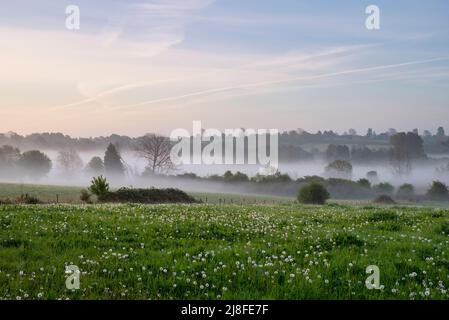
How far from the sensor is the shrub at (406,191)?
112m

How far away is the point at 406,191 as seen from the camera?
383 feet

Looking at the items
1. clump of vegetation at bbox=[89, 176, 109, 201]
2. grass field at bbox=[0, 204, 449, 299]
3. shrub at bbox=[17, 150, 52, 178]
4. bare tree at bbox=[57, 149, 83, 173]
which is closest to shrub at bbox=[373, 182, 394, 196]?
bare tree at bbox=[57, 149, 83, 173]

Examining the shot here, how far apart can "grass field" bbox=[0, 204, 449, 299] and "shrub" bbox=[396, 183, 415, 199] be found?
3857 inches

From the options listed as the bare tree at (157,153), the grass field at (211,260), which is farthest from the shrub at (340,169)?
the grass field at (211,260)

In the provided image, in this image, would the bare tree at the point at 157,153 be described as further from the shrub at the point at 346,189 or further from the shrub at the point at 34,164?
the shrub at the point at 346,189

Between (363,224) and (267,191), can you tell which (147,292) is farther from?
(267,191)

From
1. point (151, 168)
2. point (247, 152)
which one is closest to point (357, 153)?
point (247, 152)

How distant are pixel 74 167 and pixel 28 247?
137282 mm

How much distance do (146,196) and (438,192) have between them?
261ft

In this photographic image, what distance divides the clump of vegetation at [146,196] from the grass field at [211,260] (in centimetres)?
3051

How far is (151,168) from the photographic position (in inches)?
4422
